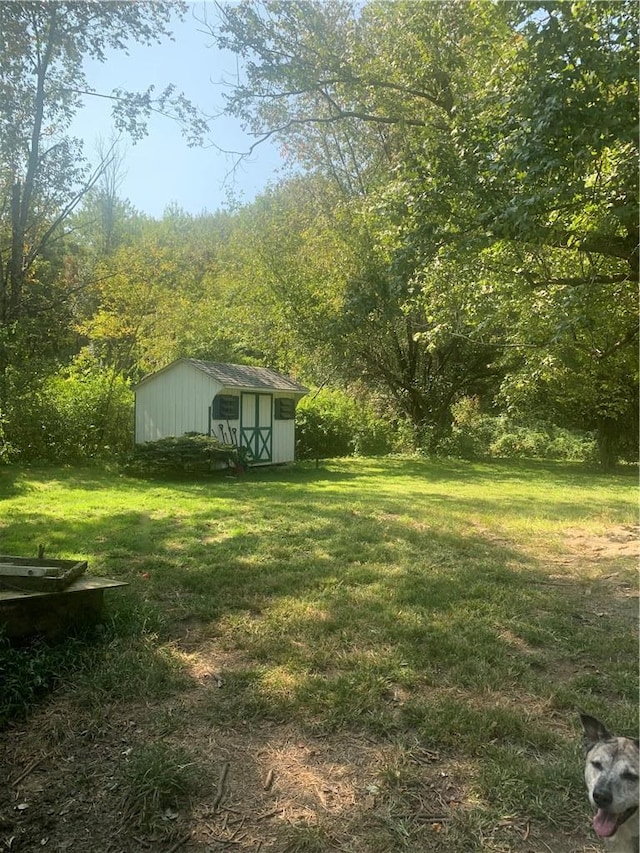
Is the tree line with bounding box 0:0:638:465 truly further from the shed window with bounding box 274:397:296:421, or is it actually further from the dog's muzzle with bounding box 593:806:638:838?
the dog's muzzle with bounding box 593:806:638:838

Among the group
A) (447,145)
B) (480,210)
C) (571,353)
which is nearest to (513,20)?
(447,145)

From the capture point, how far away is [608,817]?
1.53 meters

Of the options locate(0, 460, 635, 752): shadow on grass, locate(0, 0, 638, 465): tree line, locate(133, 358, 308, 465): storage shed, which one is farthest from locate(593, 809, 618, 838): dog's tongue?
locate(133, 358, 308, 465): storage shed

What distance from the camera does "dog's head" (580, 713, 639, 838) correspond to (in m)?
1.50

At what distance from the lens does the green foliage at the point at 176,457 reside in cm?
1255

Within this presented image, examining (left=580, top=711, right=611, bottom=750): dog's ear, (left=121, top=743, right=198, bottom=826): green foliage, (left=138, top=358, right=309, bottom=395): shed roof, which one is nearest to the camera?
(left=580, top=711, right=611, bottom=750): dog's ear

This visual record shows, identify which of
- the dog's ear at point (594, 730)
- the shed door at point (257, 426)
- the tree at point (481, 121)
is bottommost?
the dog's ear at point (594, 730)

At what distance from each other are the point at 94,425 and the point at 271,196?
9.88 m

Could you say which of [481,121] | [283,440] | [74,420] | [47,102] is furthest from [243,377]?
[481,121]

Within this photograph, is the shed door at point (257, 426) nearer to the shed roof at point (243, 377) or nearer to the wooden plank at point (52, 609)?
the shed roof at point (243, 377)

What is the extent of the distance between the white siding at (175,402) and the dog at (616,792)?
42.4 feet

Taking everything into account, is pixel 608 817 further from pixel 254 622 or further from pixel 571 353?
pixel 571 353

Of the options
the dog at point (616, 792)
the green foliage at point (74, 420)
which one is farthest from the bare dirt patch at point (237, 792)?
the green foliage at point (74, 420)

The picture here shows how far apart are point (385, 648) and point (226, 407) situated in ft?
37.0
